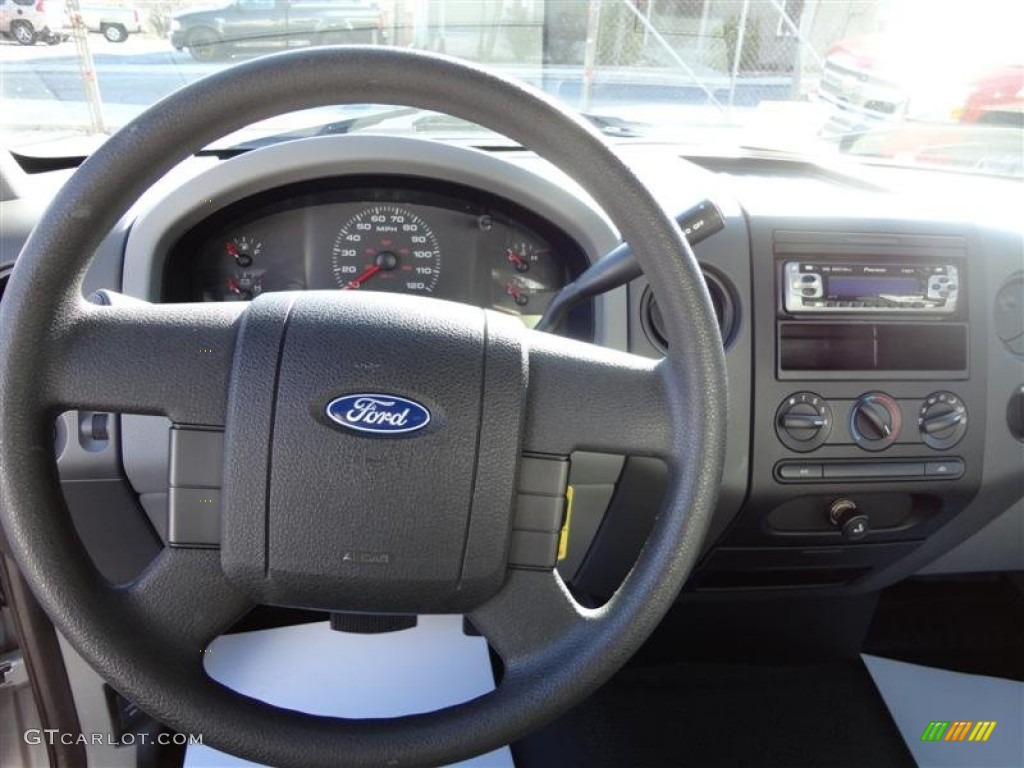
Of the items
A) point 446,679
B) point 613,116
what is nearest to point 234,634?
point 446,679

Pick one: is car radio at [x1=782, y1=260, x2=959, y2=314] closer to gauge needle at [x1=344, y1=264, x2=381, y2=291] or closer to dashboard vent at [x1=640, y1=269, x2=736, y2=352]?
dashboard vent at [x1=640, y1=269, x2=736, y2=352]

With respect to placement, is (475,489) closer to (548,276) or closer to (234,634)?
(548,276)

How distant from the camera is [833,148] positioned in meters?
1.87

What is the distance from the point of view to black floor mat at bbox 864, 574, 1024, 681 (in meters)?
1.98

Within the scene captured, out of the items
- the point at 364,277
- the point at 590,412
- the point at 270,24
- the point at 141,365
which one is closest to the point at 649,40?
the point at 270,24

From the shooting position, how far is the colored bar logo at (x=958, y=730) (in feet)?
5.84

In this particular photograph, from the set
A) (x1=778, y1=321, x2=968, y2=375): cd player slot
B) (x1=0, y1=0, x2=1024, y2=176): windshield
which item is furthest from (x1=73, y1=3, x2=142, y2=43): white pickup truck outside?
(x1=778, y1=321, x2=968, y2=375): cd player slot

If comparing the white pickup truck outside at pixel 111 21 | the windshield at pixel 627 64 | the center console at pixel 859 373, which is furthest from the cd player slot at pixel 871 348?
the white pickup truck outside at pixel 111 21

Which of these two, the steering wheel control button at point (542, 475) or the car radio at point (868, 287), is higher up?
the car radio at point (868, 287)

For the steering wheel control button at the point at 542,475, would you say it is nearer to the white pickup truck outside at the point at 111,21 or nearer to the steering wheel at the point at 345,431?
the steering wheel at the point at 345,431

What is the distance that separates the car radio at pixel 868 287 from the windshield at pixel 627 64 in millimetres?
475

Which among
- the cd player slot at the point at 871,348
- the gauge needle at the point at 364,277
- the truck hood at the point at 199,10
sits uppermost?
the truck hood at the point at 199,10

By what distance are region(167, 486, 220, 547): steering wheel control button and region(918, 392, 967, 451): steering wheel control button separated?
1045 millimetres

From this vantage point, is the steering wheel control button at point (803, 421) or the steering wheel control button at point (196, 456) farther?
the steering wheel control button at point (803, 421)
